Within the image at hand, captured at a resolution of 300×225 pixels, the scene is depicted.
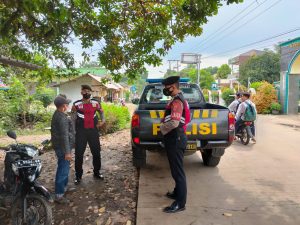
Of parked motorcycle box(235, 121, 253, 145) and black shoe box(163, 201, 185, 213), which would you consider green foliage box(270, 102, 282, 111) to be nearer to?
parked motorcycle box(235, 121, 253, 145)

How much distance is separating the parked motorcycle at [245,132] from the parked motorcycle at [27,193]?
695 cm

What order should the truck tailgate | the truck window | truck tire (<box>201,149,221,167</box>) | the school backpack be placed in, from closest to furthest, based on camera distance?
the truck tailgate → truck tire (<box>201,149,221,167</box>) → the truck window → the school backpack

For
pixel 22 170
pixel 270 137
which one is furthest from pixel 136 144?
pixel 270 137

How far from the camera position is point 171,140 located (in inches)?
183

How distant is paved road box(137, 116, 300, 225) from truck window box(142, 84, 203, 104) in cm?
136

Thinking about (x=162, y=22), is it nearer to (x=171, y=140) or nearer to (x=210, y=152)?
(x=210, y=152)

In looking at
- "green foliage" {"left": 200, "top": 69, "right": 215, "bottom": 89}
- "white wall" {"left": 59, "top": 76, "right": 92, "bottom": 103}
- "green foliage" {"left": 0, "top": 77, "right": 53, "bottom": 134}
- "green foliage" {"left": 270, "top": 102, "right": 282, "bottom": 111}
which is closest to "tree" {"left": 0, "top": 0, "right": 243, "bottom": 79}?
"green foliage" {"left": 0, "top": 77, "right": 53, "bottom": 134}

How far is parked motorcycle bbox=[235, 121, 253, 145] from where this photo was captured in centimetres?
991

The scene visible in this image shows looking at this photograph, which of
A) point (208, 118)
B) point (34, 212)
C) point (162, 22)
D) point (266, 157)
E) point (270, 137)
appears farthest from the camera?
point (270, 137)

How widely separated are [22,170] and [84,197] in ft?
5.21

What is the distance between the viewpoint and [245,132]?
1012cm

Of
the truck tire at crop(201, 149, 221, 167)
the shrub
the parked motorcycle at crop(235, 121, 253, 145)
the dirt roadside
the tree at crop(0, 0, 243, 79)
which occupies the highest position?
the tree at crop(0, 0, 243, 79)

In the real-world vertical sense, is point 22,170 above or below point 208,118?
below

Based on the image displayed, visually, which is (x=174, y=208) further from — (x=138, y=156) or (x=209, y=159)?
(x=209, y=159)
